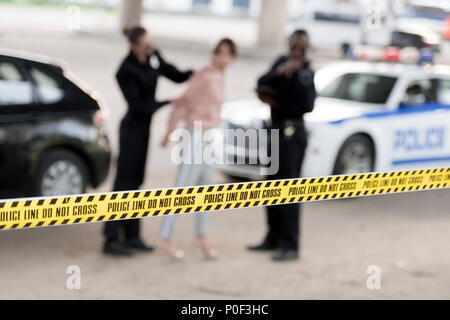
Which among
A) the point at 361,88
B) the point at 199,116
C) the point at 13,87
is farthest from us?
the point at 361,88

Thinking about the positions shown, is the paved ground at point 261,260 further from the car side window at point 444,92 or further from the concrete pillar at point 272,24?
the concrete pillar at point 272,24

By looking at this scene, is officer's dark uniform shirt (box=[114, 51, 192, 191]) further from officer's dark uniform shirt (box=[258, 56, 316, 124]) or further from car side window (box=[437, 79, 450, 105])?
car side window (box=[437, 79, 450, 105])

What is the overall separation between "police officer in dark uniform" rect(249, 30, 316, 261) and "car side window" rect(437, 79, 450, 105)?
Answer: 3.62m

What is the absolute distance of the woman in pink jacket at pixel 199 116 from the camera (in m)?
6.94

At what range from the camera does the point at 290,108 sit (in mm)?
7059

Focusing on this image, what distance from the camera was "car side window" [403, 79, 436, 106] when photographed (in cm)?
998

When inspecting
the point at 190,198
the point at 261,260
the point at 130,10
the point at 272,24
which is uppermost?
the point at 130,10

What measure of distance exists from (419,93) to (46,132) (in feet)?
15.2

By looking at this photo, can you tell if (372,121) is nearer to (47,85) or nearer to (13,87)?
(47,85)

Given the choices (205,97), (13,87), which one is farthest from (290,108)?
(13,87)

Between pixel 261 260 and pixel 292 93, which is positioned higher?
pixel 292 93

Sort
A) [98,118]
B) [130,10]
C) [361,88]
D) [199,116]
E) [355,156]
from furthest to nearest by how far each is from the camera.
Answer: [130,10], [361,88], [355,156], [98,118], [199,116]

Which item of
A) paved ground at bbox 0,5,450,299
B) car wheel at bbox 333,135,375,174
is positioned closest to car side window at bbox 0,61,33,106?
paved ground at bbox 0,5,450,299
